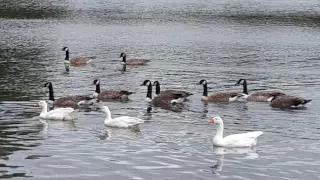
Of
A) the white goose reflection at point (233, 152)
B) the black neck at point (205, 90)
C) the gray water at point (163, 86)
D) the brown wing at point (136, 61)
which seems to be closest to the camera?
the gray water at point (163, 86)

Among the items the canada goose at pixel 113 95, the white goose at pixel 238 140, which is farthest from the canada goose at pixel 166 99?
the white goose at pixel 238 140

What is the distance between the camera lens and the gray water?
64.3 feet

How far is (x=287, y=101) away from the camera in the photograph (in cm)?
2998

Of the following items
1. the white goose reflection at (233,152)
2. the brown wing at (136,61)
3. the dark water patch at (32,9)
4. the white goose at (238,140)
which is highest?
the dark water patch at (32,9)

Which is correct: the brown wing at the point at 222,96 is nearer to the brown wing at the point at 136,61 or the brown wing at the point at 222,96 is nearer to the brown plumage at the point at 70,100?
the brown plumage at the point at 70,100

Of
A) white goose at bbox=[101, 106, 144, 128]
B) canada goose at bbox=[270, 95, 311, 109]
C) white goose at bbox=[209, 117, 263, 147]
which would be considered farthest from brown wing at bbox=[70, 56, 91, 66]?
white goose at bbox=[209, 117, 263, 147]

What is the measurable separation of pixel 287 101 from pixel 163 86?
926cm

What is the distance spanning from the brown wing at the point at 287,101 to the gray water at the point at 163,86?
2.01 ft

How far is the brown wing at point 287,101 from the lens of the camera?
29.9 metres

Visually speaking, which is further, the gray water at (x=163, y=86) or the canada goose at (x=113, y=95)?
the canada goose at (x=113, y=95)

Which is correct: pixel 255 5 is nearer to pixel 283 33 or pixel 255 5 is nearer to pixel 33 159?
pixel 283 33

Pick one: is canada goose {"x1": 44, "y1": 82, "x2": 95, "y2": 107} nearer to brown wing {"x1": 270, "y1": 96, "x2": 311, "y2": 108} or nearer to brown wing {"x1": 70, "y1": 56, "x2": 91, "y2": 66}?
brown wing {"x1": 270, "y1": 96, "x2": 311, "y2": 108}

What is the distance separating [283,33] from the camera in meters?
69.5

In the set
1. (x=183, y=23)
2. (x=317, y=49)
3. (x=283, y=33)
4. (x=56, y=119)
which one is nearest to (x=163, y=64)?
(x=317, y=49)
